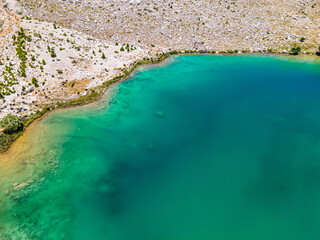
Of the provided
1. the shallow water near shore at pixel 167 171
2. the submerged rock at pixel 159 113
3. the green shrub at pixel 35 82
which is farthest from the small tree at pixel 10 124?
the submerged rock at pixel 159 113

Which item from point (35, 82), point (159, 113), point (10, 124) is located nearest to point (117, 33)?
point (35, 82)

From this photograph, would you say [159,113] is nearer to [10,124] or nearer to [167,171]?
[167,171]

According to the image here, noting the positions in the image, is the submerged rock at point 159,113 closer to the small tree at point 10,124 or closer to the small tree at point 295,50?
the small tree at point 10,124

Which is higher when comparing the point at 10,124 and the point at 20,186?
the point at 10,124

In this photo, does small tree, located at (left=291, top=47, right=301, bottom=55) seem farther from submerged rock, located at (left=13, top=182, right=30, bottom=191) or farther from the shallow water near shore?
submerged rock, located at (left=13, top=182, right=30, bottom=191)

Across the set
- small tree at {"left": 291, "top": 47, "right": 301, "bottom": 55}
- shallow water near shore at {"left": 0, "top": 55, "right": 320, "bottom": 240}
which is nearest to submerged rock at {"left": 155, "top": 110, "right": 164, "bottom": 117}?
shallow water near shore at {"left": 0, "top": 55, "right": 320, "bottom": 240}

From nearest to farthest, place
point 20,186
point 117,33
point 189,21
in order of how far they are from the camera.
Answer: point 20,186, point 117,33, point 189,21

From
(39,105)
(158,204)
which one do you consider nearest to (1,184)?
(39,105)
